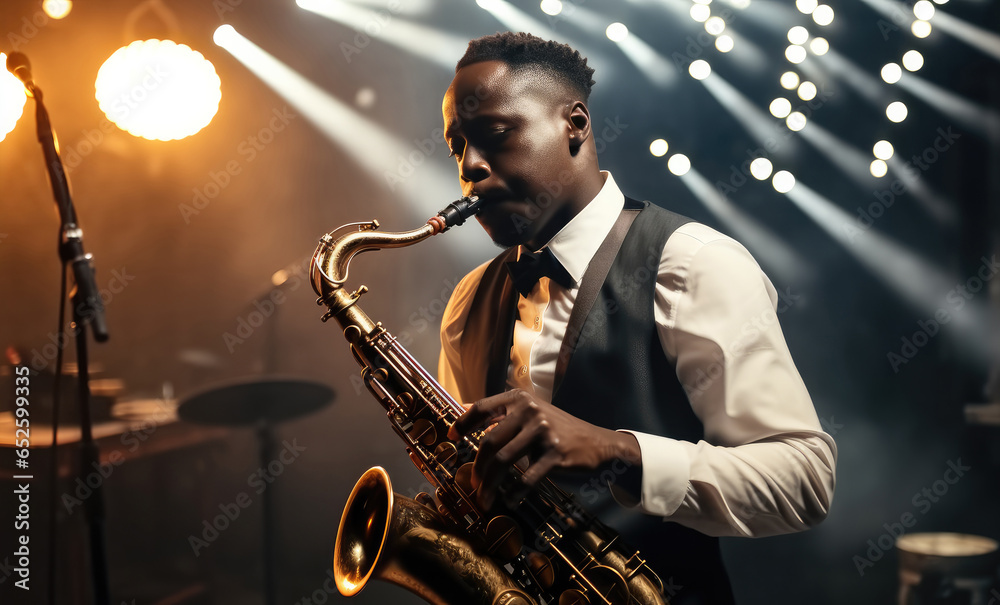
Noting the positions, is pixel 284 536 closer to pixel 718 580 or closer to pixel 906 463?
pixel 718 580

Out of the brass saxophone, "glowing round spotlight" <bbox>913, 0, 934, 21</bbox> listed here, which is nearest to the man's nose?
the brass saxophone

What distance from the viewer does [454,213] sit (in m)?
2.03

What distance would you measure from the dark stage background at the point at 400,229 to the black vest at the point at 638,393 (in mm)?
724

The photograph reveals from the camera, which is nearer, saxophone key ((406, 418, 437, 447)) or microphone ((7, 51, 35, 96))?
saxophone key ((406, 418, 437, 447))

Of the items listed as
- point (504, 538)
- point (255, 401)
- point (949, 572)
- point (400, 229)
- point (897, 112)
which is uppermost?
point (400, 229)

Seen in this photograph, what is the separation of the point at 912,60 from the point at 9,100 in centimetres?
382

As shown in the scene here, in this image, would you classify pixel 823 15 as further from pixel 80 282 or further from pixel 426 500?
pixel 80 282

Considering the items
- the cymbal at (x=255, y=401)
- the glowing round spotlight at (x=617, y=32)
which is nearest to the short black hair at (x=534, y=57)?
the glowing round spotlight at (x=617, y=32)

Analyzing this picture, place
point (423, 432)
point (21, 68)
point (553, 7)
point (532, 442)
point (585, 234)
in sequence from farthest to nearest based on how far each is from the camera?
point (553, 7)
point (21, 68)
point (585, 234)
point (423, 432)
point (532, 442)

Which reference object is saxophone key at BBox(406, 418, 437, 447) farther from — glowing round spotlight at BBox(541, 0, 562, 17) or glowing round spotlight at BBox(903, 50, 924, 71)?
glowing round spotlight at BBox(903, 50, 924, 71)

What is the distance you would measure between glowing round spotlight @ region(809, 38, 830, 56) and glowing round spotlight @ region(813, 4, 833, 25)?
8 cm

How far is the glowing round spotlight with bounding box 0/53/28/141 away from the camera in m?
2.86

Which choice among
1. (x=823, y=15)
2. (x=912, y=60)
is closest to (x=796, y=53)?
(x=823, y=15)

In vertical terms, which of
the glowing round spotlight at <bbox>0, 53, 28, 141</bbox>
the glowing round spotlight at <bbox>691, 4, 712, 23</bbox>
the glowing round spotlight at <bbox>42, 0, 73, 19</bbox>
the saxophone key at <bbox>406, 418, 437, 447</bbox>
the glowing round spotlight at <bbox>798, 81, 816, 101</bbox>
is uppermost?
the glowing round spotlight at <bbox>42, 0, 73, 19</bbox>
